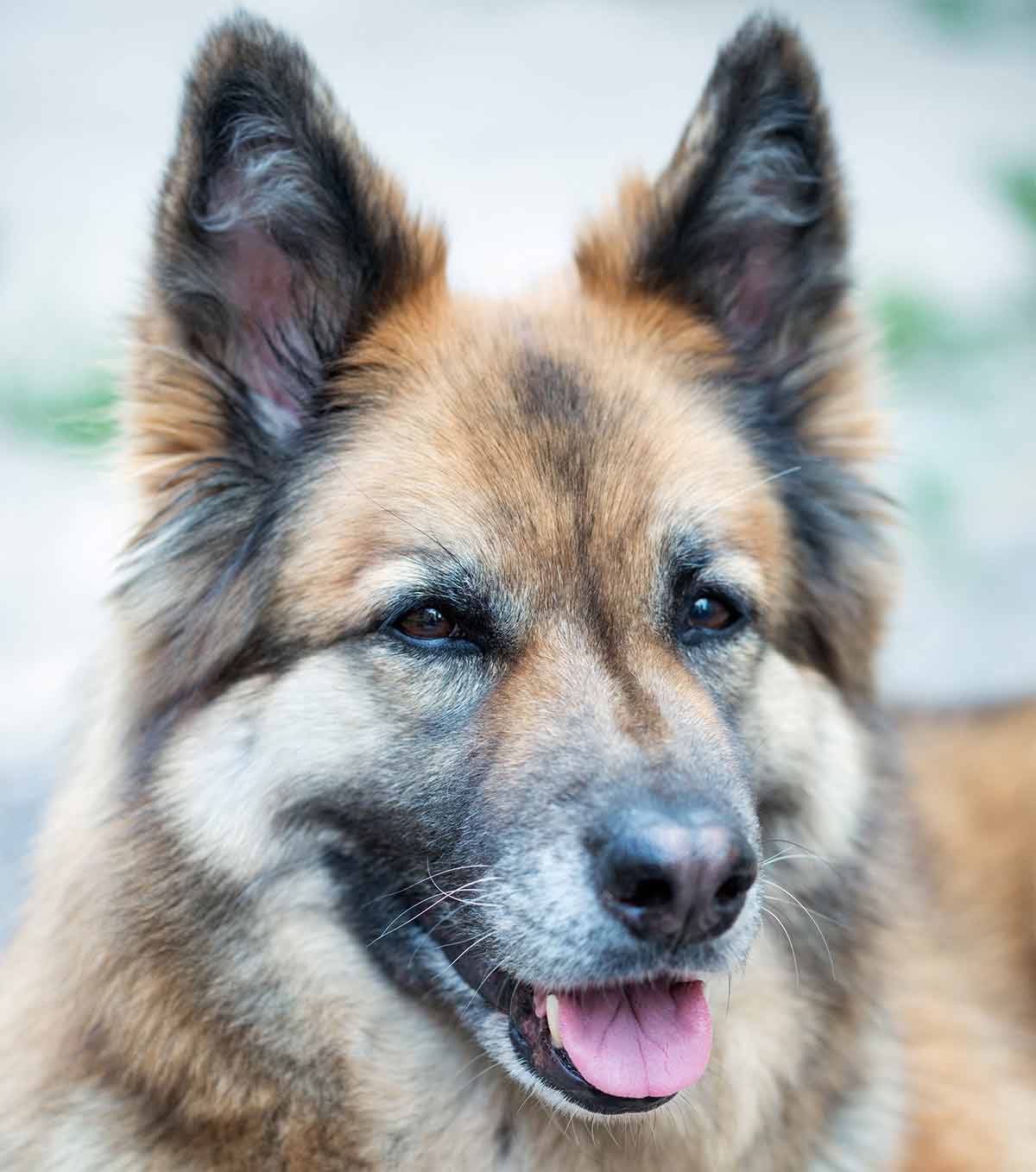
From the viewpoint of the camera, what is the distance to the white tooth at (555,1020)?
275cm

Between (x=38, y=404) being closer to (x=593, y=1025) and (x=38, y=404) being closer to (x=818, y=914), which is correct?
(x=818, y=914)

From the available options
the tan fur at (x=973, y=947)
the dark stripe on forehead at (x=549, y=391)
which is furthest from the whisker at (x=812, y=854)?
the dark stripe on forehead at (x=549, y=391)

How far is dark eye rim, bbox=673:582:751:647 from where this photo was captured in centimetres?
303

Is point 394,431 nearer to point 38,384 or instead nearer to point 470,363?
point 470,363

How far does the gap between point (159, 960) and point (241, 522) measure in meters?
0.95

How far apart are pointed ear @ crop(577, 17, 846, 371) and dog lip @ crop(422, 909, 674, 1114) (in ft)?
5.37

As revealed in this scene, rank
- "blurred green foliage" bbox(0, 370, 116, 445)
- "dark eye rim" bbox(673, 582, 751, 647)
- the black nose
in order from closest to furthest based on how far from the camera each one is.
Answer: the black nose → "dark eye rim" bbox(673, 582, 751, 647) → "blurred green foliage" bbox(0, 370, 116, 445)

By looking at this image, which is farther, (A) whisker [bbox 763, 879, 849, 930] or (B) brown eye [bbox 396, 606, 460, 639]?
(A) whisker [bbox 763, 879, 849, 930]

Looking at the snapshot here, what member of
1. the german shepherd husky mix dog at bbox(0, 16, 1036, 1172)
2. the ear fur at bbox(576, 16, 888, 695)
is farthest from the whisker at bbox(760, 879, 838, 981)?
the ear fur at bbox(576, 16, 888, 695)

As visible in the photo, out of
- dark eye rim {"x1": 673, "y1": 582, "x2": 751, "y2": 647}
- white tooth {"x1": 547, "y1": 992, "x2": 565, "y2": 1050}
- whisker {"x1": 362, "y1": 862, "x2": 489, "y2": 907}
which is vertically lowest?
white tooth {"x1": 547, "y1": 992, "x2": 565, "y2": 1050}

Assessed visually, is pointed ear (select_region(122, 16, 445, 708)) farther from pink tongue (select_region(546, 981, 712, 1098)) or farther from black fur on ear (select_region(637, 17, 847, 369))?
pink tongue (select_region(546, 981, 712, 1098))

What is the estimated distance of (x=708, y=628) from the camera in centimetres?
310

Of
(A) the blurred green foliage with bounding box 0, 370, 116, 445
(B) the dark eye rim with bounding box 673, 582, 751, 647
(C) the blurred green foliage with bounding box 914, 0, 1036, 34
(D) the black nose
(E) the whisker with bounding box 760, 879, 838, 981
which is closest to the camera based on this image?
(D) the black nose

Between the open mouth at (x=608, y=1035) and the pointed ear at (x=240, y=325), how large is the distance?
3.15 feet
